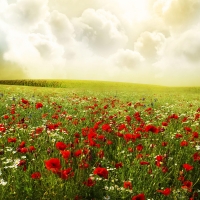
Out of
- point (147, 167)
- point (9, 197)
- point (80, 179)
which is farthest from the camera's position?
point (147, 167)

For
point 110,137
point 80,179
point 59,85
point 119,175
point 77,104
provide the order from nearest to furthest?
point 80,179 → point 119,175 → point 110,137 → point 77,104 → point 59,85

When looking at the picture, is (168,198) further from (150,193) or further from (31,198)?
(31,198)

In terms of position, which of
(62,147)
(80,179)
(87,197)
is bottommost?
(87,197)

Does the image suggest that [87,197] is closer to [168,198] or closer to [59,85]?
[168,198]

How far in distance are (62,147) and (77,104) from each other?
7.93 meters

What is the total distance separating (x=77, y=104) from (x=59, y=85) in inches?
1885

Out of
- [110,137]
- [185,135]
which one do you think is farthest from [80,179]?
[185,135]

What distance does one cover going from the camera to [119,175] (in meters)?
3.26

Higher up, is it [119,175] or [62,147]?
[62,147]

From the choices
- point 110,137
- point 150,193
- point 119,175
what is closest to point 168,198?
point 150,193

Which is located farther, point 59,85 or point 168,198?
point 59,85

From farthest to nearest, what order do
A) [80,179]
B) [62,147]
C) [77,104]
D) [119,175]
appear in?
[77,104] < [119,175] < [80,179] < [62,147]

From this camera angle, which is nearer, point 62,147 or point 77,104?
point 62,147

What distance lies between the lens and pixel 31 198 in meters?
2.75
